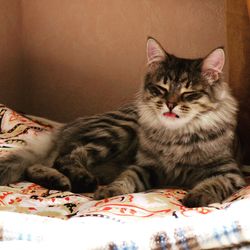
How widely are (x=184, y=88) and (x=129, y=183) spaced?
0.42 metres

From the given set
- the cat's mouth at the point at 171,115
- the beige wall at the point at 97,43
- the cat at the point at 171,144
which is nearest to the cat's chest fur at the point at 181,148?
the cat at the point at 171,144

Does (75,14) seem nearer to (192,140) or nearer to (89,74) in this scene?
(89,74)

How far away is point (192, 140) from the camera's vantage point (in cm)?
193

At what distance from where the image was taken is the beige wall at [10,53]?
3.05 m

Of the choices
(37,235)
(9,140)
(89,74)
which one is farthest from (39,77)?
(37,235)

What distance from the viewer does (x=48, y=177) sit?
73.7 inches

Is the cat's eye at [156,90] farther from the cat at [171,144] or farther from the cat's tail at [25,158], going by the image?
the cat's tail at [25,158]

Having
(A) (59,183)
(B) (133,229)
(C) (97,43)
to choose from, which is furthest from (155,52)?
(B) (133,229)

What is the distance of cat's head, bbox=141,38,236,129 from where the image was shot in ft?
6.11

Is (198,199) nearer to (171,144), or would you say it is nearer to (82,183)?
(171,144)

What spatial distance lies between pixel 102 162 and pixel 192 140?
41 centimetres

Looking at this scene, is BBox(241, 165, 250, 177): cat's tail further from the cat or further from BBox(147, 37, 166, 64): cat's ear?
BBox(147, 37, 166, 64): cat's ear

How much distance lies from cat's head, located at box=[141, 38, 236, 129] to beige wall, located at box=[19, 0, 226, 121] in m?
0.50

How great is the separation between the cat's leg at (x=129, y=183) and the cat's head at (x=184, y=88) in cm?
22
